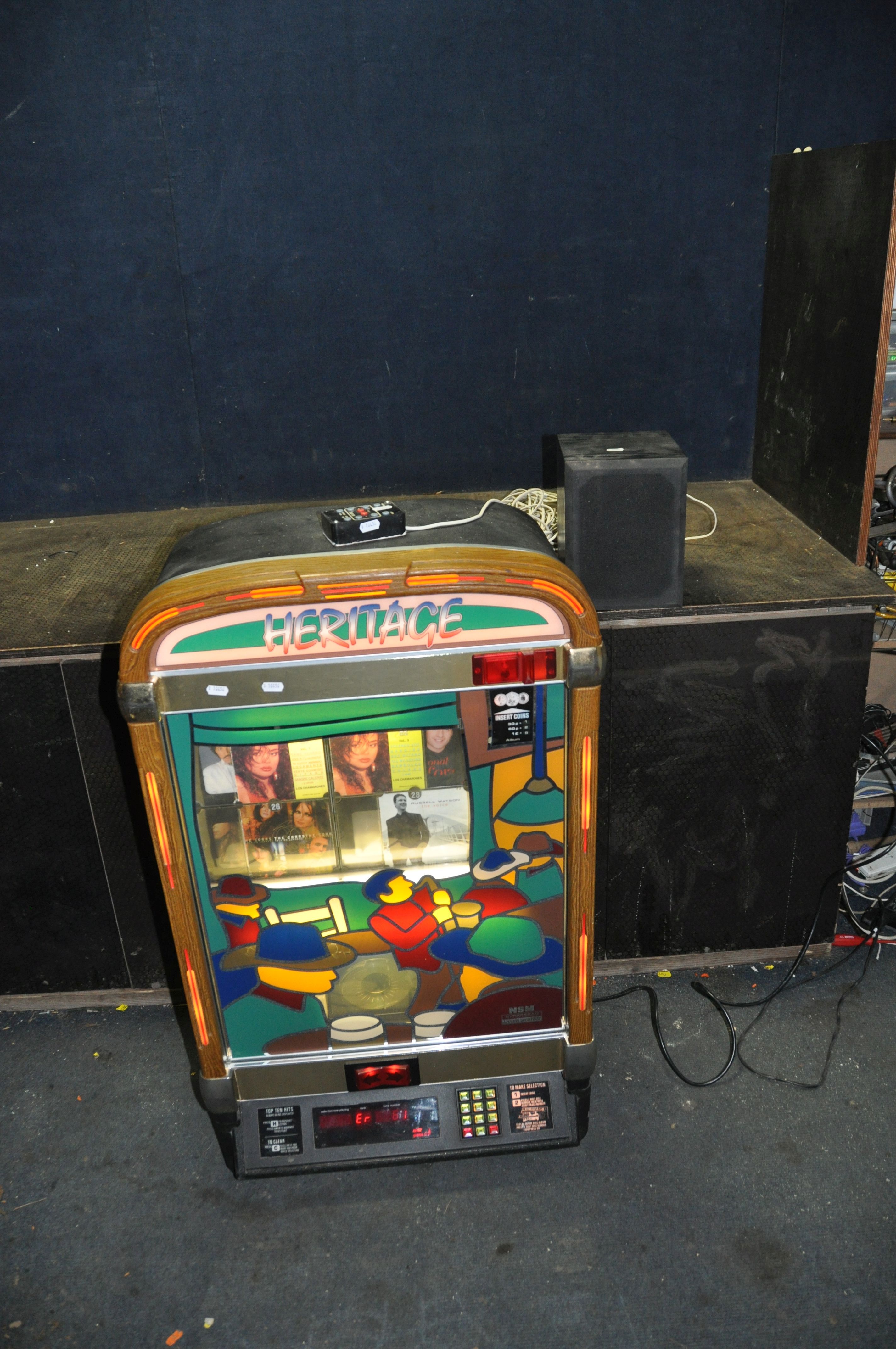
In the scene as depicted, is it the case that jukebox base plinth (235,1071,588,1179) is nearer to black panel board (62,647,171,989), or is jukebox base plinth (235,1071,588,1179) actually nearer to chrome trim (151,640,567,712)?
black panel board (62,647,171,989)

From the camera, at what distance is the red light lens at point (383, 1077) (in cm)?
213

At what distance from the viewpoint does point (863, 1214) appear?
2.12 m

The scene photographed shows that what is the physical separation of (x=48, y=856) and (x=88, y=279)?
1593mm

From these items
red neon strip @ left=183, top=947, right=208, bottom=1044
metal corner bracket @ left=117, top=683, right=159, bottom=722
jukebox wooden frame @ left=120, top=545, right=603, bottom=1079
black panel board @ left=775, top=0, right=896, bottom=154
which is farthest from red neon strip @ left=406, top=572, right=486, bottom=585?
black panel board @ left=775, top=0, right=896, bottom=154

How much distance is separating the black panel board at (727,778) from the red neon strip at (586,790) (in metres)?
0.49

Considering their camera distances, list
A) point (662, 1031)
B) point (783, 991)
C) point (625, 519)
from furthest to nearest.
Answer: point (783, 991), point (662, 1031), point (625, 519)

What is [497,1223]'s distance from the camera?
2150 millimetres

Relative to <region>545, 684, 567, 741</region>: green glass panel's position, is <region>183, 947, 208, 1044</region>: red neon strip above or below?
below

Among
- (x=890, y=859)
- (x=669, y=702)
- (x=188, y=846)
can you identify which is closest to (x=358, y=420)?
(x=669, y=702)

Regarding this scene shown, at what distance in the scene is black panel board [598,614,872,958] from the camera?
2350 millimetres

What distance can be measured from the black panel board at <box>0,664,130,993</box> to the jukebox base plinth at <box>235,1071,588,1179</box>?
2.41 ft

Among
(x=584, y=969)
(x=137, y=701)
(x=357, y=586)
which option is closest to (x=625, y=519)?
(x=357, y=586)

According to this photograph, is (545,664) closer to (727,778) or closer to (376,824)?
(376,824)

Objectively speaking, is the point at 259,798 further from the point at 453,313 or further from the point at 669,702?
the point at 453,313
